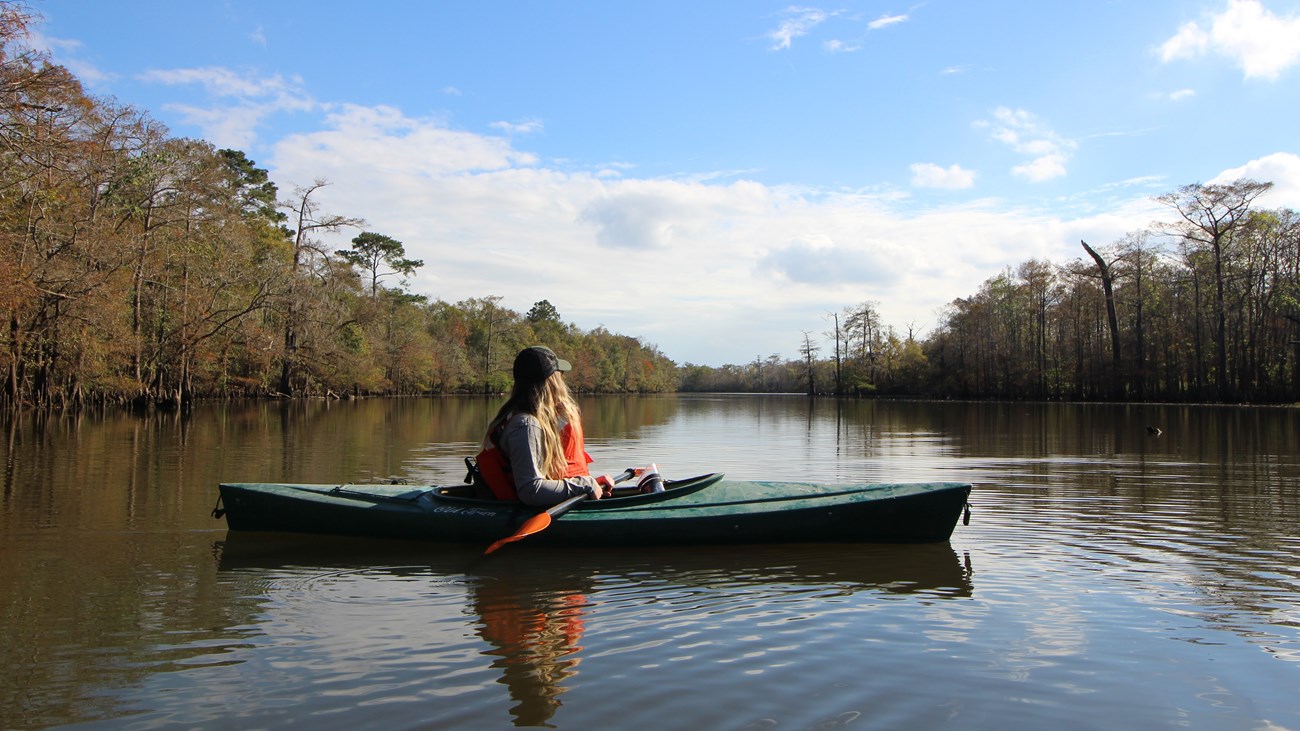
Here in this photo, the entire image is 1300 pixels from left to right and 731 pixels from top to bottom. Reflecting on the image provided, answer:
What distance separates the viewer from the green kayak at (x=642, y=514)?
609 cm

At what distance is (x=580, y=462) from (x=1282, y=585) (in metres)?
4.75

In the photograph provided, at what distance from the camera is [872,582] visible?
17.8ft

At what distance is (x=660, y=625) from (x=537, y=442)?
1708 millimetres

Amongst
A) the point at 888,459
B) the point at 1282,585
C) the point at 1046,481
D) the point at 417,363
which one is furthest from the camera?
the point at 417,363

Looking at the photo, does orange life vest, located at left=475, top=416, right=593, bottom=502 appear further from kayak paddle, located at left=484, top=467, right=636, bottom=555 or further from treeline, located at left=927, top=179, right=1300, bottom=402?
treeline, located at left=927, top=179, right=1300, bottom=402

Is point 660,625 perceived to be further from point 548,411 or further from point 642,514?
point 548,411

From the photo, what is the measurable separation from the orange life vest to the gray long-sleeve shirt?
11 cm

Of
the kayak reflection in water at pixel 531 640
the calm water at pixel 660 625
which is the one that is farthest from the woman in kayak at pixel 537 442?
the kayak reflection in water at pixel 531 640

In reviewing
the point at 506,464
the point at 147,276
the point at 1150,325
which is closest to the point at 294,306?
the point at 147,276

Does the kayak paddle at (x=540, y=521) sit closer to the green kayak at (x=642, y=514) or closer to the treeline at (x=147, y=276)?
the green kayak at (x=642, y=514)

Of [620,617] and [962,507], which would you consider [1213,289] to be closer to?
[962,507]

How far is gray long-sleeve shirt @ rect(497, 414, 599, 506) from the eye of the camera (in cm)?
559

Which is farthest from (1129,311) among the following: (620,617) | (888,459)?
(620,617)

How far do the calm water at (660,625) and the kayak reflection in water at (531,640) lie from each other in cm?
2
